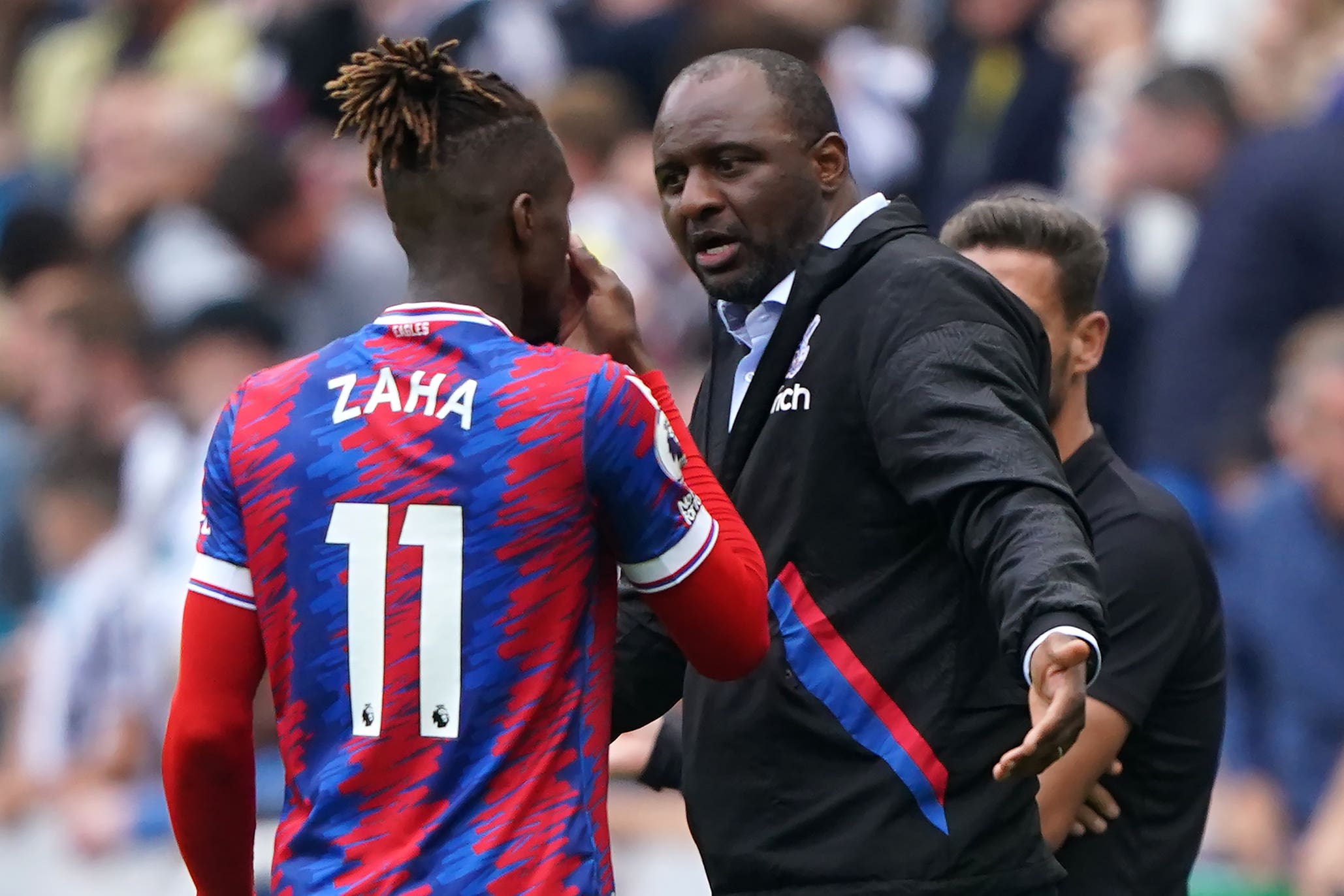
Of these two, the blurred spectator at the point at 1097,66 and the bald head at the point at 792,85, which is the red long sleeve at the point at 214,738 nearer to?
the bald head at the point at 792,85

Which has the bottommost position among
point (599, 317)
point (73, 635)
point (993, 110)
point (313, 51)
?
point (73, 635)

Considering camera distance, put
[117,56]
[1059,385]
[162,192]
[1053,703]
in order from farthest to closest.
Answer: [117,56] → [162,192] → [1059,385] → [1053,703]

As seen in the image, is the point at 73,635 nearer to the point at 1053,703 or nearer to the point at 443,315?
the point at 443,315

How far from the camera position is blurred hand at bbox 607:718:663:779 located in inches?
156

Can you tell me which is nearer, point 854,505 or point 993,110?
point 854,505

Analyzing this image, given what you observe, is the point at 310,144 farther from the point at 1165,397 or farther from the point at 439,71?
the point at 439,71

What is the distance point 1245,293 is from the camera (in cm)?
718

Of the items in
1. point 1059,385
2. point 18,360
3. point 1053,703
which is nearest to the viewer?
point 1053,703

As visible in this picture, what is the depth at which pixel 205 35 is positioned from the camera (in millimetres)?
11312

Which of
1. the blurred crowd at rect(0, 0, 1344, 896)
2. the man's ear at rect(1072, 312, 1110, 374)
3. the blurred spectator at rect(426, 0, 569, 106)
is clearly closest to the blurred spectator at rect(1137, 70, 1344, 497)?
the blurred crowd at rect(0, 0, 1344, 896)

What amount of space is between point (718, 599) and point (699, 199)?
29.2 inches

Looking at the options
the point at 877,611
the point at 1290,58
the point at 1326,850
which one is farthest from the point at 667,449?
the point at 1290,58

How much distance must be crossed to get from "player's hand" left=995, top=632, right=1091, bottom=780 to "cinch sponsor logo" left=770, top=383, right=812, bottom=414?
0.70 metres

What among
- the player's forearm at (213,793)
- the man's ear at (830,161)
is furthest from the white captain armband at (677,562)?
the man's ear at (830,161)
